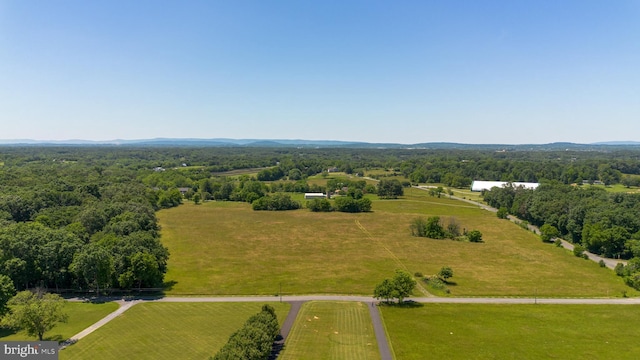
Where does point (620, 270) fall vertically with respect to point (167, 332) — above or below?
above

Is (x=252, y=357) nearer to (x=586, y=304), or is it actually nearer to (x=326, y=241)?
(x=586, y=304)

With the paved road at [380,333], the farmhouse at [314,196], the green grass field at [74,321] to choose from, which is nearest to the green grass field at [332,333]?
the paved road at [380,333]

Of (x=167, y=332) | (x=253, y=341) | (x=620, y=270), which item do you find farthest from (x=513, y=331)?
(x=167, y=332)

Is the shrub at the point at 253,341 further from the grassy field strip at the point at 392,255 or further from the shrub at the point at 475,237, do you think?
the shrub at the point at 475,237

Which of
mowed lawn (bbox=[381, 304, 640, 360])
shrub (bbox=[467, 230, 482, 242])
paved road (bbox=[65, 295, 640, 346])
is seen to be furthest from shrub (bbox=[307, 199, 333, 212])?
mowed lawn (bbox=[381, 304, 640, 360])

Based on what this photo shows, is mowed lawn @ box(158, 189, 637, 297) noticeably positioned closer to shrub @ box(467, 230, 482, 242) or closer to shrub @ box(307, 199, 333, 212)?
shrub @ box(467, 230, 482, 242)

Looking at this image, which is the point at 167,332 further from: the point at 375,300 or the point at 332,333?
the point at 375,300
